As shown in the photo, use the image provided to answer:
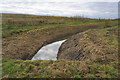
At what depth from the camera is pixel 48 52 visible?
12805 mm

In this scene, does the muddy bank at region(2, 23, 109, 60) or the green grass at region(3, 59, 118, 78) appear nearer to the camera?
the green grass at region(3, 59, 118, 78)

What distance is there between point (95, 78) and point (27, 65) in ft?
12.8

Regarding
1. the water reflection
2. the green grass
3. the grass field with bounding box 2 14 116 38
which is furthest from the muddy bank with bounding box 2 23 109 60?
the green grass

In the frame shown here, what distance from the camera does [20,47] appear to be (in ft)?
37.2

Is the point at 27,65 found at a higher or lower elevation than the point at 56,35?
lower

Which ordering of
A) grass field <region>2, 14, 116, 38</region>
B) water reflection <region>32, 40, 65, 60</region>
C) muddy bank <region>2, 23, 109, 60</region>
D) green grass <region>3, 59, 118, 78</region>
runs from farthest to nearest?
1. grass field <region>2, 14, 116, 38</region>
2. water reflection <region>32, 40, 65, 60</region>
3. muddy bank <region>2, 23, 109, 60</region>
4. green grass <region>3, 59, 118, 78</region>

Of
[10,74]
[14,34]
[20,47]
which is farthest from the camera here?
[14,34]

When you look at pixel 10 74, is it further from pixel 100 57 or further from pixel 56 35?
pixel 56 35

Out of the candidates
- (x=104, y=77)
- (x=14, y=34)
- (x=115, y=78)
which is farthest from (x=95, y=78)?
(x=14, y=34)

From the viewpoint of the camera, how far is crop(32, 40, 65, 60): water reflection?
1122 centimetres

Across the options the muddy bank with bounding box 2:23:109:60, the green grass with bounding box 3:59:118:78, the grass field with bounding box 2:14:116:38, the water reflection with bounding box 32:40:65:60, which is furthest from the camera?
the grass field with bounding box 2:14:116:38

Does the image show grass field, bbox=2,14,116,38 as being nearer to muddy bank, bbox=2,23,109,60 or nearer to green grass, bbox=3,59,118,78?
muddy bank, bbox=2,23,109,60

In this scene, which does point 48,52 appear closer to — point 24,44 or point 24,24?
point 24,44

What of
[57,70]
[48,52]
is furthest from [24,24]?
[57,70]
